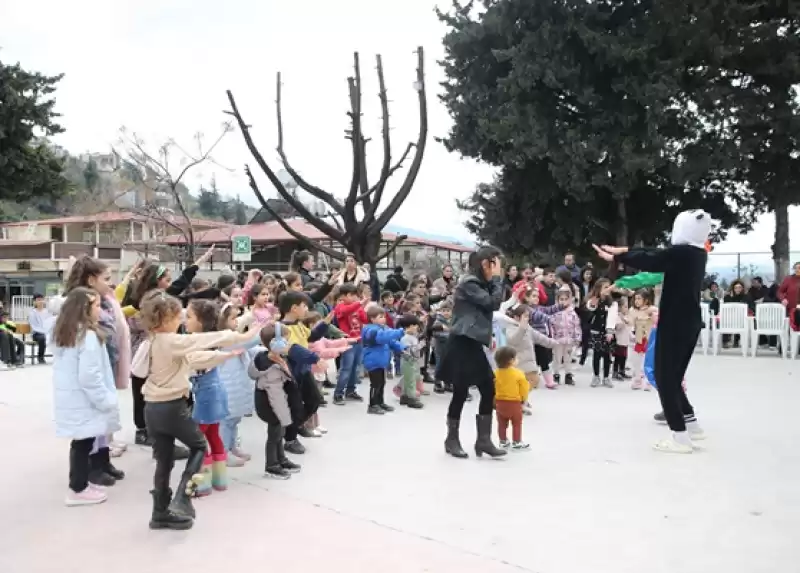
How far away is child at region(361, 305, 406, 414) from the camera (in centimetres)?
766

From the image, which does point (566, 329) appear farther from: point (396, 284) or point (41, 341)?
point (41, 341)

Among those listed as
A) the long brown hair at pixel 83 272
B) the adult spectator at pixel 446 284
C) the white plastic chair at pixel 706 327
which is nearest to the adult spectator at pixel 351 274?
the adult spectator at pixel 446 284

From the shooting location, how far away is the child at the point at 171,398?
163 inches

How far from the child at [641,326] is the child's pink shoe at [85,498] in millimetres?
6617

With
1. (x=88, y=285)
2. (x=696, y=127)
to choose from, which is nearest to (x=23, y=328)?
(x=88, y=285)

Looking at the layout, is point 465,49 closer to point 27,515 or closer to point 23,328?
point 23,328

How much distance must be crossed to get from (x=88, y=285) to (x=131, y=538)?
1.82 meters

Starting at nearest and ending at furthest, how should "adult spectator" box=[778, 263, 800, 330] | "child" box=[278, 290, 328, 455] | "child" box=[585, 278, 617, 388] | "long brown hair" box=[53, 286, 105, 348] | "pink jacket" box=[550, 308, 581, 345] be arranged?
"long brown hair" box=[53, 286, 105, 348], "child" box=[278, 290, 328, 455], "pink jacket" box=[550, 308, 581, 345], "child" box=[585, 278, 617, 388], "adult spectator" box=[778, 263, 800, 330]

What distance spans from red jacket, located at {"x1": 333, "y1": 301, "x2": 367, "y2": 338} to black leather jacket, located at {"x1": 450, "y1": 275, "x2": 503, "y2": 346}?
2.61 meters

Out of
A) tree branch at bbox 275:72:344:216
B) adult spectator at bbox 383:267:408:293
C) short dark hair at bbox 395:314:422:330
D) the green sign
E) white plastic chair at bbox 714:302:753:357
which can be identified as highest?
tree branch at bbox 275:72:344:216

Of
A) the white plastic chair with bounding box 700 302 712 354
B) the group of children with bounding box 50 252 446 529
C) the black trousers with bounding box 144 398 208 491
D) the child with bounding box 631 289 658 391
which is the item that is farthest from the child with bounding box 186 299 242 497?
the white plastic chair with bounding box 700 302 712 354

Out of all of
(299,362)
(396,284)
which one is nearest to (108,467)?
(299,362)

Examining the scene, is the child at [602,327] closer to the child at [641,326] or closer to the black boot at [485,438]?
the child at [641,326]

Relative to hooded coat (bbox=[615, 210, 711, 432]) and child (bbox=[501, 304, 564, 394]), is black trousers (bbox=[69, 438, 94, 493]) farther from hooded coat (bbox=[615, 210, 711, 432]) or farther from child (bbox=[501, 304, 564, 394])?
child (bbox=[501, 304, 564, 394])
